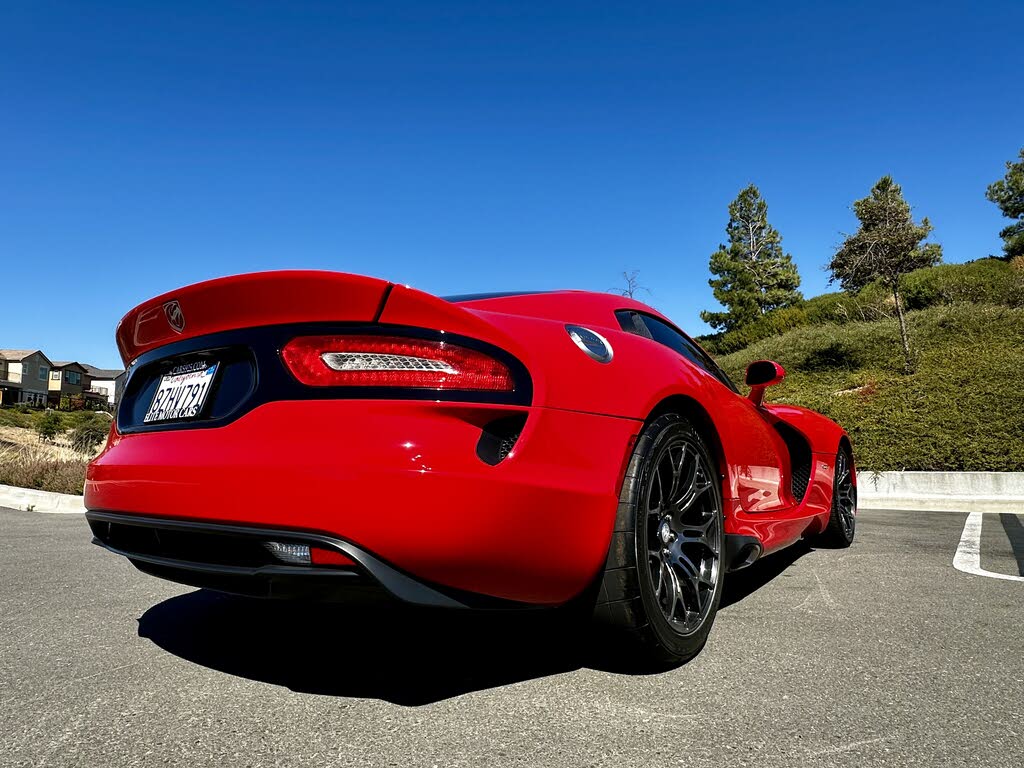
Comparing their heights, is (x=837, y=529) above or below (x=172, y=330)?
below

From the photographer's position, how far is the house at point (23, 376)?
71.9 meters

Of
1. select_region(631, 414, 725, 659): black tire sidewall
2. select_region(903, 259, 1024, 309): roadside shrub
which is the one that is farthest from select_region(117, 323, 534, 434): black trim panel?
select_region(903, 259, 1024, 309): roadside shrub

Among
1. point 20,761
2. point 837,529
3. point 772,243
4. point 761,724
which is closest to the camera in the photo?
point 20,761

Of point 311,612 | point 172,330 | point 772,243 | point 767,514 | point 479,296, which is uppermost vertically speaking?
point 772,243

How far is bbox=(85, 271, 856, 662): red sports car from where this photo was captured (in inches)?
66.5

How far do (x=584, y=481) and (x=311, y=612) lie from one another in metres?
1.58

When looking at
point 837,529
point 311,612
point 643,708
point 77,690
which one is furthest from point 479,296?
point 837,529

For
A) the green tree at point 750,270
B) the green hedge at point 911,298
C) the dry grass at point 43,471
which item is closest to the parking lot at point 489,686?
the dry grass at point 43,471

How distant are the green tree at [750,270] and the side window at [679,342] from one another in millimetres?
32059

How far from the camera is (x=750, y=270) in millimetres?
36750

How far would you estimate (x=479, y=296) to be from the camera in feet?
9.91

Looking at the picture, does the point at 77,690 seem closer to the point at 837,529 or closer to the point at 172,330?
the point at 172,330

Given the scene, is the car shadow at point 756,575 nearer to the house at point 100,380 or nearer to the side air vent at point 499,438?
the side air vent at point 499,438

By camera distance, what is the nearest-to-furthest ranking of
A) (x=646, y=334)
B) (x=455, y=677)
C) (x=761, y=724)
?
(x=761, y=724) → (x=455, y=677) → (x=646, y=334)
